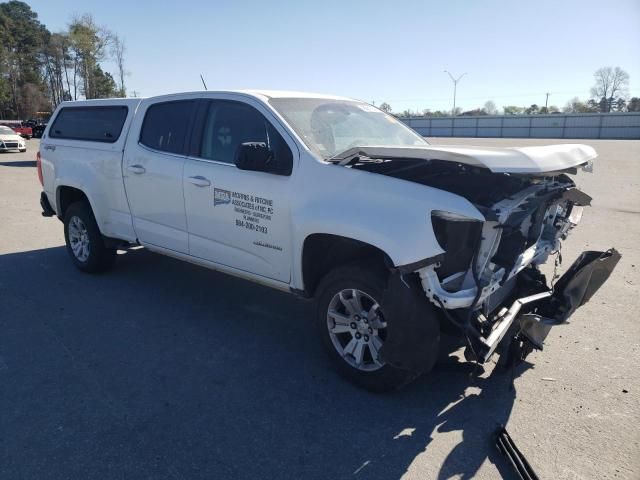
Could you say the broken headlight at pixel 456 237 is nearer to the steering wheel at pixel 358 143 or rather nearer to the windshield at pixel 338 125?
the windshield at pixel 338 125

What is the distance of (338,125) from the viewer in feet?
14.3

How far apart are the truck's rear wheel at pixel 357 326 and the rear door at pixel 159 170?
1.80m

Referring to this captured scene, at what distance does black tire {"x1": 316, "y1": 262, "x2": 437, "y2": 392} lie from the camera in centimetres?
326

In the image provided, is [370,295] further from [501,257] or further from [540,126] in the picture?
[540,126]

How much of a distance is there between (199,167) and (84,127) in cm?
242

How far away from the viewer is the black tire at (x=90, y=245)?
5762mm

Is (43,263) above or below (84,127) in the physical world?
below

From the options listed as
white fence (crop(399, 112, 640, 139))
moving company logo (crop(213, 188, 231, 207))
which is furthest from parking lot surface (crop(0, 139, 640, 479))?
white fence (crop(399, 112, 640, 139))

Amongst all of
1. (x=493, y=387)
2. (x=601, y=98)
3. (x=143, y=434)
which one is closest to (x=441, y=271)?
(x=493, y=387)

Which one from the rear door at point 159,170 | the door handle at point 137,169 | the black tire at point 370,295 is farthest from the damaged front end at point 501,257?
the door handle at point 137,169

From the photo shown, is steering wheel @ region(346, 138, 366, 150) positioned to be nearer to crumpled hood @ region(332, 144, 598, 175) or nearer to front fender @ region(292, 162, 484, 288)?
front fender @ region(292, 162, 484, 288)

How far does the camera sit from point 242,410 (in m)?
3.23

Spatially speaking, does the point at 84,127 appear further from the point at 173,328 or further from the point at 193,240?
the point at 173,328

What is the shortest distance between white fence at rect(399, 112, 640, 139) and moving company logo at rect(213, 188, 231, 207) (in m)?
64.4
